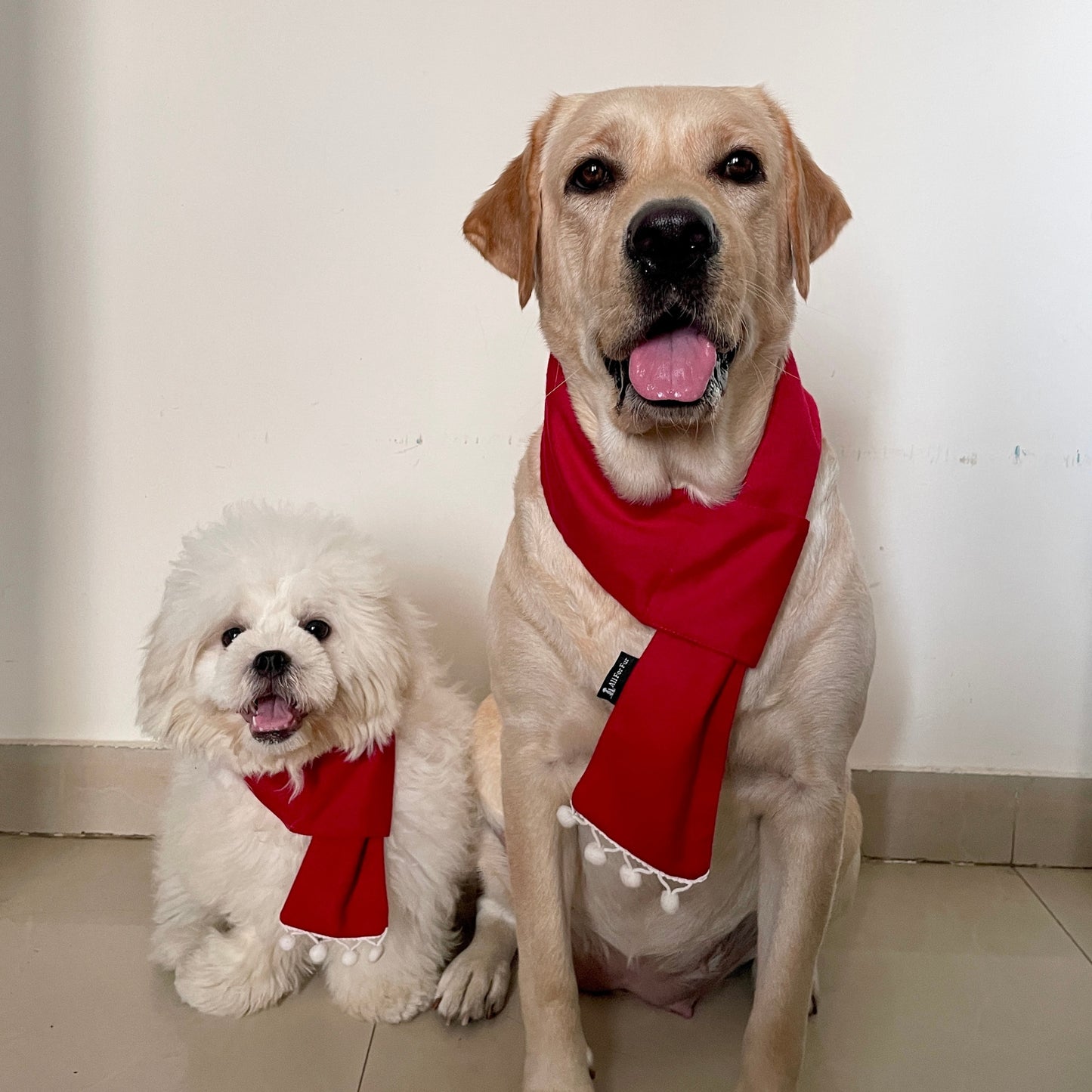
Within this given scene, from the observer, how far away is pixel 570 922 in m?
1.63

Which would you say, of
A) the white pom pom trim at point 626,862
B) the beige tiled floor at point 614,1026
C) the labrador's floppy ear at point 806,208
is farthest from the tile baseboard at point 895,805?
the labrador's floppy ear at point 806,208

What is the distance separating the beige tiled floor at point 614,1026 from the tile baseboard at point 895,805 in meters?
0.23

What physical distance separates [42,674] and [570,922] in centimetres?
152

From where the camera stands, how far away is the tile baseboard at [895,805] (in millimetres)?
2350

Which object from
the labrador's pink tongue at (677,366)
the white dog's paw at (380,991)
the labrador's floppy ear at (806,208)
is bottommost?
the white dog's paw at (380,991)

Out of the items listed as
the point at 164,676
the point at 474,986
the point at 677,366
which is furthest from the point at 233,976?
the point at 677,366

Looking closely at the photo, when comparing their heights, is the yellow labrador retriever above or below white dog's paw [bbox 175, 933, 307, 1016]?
above

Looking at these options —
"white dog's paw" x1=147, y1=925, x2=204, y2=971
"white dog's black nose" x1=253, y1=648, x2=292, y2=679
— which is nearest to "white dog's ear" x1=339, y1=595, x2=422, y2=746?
"white dog's black nose" x1=253, y1=648, x2=292, y2=679

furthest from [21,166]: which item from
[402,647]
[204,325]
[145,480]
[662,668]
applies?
[662,668]

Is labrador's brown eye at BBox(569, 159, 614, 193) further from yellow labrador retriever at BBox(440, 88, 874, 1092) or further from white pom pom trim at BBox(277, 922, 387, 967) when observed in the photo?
white pom pom trim at BBox(277, 922, 387, 967)

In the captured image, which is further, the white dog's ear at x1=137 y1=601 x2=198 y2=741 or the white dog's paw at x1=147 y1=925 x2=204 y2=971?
the white dog's paw at x1=147 y1=925 x2=204 y2=971

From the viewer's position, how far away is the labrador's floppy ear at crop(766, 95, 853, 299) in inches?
59.8

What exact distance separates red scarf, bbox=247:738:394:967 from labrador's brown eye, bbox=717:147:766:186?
1101 millimetres

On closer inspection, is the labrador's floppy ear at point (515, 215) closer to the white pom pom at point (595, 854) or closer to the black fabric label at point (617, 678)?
the black fabric label at point (617, 678)
